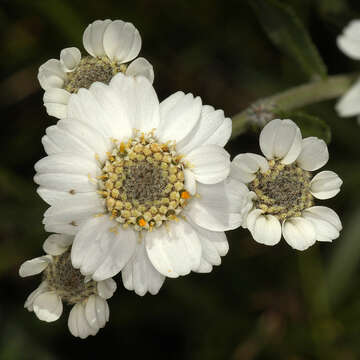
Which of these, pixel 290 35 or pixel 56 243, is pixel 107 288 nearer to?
pixel 56 243

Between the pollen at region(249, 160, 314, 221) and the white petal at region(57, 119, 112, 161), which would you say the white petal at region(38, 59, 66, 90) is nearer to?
the white petal at region(57, 119, 112, 161)

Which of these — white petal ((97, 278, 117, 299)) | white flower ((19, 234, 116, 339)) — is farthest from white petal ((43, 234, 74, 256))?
white petal ((97, 278, 117, 299))

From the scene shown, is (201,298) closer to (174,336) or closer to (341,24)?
(174,336)

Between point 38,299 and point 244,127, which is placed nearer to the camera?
point 38,299

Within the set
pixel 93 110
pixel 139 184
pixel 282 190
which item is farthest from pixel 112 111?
pixel 282 190

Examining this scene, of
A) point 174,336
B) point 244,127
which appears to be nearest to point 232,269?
point 174,336

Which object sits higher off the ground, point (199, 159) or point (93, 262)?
point (199, 159)

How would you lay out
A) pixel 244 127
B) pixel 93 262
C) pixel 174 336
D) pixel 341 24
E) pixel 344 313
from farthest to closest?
pixel 174 336
pixel 344 313
pixel 341 24
pixel 244 127
pixel 93 262
